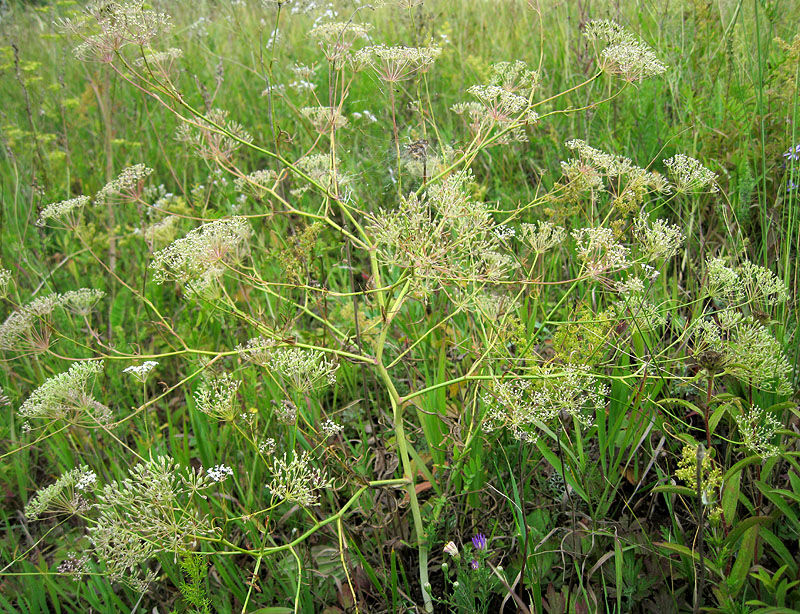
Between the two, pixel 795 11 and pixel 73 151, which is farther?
pixel 73 151

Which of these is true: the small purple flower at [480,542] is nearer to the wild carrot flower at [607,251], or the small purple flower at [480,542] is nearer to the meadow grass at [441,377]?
the meadow grass at [441,377]

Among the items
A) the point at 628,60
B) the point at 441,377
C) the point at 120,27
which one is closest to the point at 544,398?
the point at 441,377

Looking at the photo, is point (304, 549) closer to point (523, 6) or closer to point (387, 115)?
point (387, 115)

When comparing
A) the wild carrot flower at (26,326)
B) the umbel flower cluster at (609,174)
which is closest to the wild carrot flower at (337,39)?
Result: the umbel flower cluster at (609,174)

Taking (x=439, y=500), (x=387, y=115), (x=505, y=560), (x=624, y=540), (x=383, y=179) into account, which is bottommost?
(x=505, y=560)

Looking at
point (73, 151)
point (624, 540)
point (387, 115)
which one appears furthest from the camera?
point (73, 151)

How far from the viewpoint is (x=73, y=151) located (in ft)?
14.2

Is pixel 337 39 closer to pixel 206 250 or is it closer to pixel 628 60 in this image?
pixel 206 250

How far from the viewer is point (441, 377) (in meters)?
2.02

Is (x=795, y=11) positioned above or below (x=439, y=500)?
above

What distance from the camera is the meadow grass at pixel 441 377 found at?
150 cm

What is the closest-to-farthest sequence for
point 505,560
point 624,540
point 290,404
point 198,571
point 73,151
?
1. point 198,571
2. point 624,540
3. point 505,560
4. point 290,404
5. point 73,151

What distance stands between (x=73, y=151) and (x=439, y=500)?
397 centimetres

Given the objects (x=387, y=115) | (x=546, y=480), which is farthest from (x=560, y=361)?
(x=387, y=115)
